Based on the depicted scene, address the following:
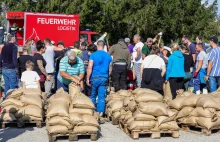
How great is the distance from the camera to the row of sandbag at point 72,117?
27.4ft

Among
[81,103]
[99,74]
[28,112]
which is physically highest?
[99,74]

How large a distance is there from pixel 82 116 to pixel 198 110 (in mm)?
2456

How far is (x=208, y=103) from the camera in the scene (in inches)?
356

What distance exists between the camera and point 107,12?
28047 mm

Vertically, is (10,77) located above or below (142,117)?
above

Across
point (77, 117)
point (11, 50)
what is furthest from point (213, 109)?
point (11, 50)

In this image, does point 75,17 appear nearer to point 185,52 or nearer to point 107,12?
point 107,12

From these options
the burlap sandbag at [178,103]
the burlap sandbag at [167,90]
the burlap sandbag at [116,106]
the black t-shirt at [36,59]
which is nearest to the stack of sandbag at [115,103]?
the burlap sandbag at [116,106]

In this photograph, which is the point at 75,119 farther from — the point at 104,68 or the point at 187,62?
the point at 187,62

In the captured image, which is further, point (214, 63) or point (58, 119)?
point (214, 63)

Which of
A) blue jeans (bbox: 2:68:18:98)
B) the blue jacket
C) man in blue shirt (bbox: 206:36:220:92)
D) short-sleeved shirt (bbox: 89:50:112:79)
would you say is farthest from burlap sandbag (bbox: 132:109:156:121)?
blue jeans (bbox: 2:68:18:98)

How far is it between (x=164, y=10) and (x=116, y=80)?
15956 mm

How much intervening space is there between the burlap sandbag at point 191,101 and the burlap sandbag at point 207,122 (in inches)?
15.8

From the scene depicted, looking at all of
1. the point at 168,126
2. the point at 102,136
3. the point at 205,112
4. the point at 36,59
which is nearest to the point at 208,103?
the point at 205,112
